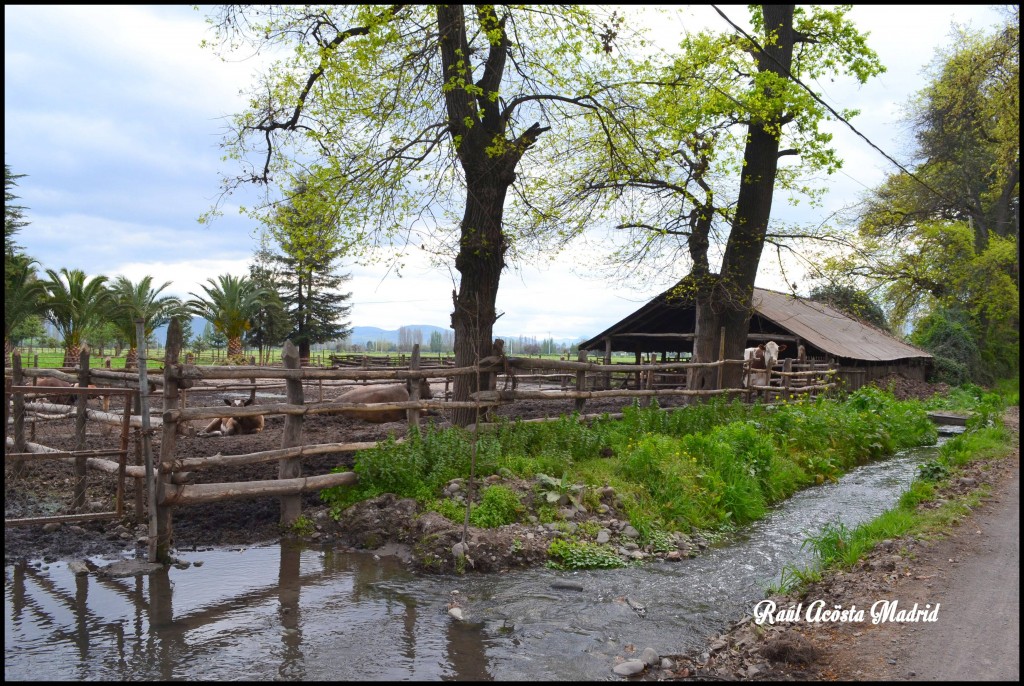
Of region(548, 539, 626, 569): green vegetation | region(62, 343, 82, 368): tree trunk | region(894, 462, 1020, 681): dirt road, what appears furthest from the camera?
region(62, 343, 82, 368): tree trunk

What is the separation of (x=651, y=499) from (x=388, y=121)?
22.2ft

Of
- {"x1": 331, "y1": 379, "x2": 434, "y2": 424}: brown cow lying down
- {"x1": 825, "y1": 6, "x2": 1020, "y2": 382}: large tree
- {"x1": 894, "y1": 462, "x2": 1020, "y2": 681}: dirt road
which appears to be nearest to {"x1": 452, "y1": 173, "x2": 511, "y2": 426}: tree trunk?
{"x1": 331, "y1": 379, "x2": 434, "y2": 424}: brown cow lying down

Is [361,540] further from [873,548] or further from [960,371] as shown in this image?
[960,371]

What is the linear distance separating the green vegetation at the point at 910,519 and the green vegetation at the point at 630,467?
1380 mm

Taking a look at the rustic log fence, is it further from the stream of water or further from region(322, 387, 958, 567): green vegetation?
region(322, 387, 958, 567): green vegetation

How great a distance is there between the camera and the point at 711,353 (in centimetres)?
1612

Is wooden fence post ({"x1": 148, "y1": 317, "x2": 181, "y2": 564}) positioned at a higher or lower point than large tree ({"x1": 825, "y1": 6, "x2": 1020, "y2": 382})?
lower

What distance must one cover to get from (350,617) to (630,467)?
452 centimetres

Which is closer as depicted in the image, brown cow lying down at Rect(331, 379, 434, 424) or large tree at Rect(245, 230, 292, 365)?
brown cow lying down at Rect(331, 379, 434, 424)

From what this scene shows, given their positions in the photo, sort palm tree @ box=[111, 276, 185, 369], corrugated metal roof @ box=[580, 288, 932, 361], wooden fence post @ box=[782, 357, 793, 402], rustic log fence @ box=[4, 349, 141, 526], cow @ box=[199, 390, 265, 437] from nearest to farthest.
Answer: rustic log fence @ box=[4, 349, 141, 526], cow @ box=[199, 390, 265, 437], wooden fence post @ box=[782, 357, 793, 402], corrugated metal roof @ box=[580, 288, 932, 361], palm tree @ box=[111, 276, 185, 369]

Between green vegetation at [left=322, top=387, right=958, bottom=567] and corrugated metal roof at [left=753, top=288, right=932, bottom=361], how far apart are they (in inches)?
290

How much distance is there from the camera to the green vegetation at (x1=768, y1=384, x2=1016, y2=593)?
6.53m

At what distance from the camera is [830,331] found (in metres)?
24.2

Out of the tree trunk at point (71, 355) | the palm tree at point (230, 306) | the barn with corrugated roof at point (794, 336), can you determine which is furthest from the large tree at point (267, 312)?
the barn with corrugated roof at point (794, 336)
